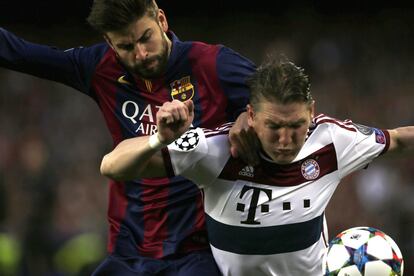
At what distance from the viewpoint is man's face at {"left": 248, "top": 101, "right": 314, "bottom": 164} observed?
418 cm

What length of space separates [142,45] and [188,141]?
506 mm

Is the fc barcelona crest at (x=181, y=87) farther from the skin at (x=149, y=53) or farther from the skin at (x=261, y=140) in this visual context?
the skin at (x=261, y=140)

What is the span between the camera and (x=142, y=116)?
462cm

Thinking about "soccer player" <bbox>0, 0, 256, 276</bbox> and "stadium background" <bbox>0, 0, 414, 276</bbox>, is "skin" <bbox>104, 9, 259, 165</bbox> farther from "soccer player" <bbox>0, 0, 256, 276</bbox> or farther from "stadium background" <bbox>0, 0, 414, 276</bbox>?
"stadium background" <bbox>0, 0, 414, 276</bbox>

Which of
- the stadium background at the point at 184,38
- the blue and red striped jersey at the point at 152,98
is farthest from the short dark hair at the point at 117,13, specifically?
the stadium background at the point at 184,38

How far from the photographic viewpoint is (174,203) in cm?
458

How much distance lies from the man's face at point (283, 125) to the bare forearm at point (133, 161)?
0.49 m

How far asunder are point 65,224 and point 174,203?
17.1 ft

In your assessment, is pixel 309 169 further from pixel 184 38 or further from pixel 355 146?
pixel 184 38

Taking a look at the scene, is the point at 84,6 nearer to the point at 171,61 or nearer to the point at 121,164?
the point at 171,61

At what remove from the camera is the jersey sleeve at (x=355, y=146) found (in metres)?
4.58

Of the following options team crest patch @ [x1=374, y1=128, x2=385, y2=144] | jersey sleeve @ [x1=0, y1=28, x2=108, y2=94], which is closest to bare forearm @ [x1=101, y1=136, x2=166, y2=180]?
jersey sleeve @ [x1=0, y1=28, x2=108, y2=94]

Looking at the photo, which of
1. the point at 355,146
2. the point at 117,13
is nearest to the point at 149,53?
the point at 117,13

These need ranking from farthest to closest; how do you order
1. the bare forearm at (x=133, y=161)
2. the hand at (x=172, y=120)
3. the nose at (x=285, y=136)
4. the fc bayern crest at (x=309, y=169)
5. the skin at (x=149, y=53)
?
the fc bayern crest at (x=309, y=169) < the skin at (x=149, y=53) < the nose at (x=285, y=136) < the bare forearm at (x=133, y=161) < the hand at (x=172, y=120)
